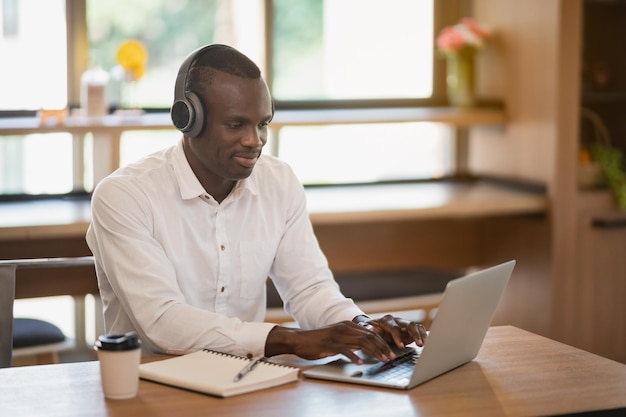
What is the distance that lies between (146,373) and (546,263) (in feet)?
8.29

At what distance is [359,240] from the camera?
4.03 meters

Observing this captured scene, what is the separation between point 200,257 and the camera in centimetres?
213

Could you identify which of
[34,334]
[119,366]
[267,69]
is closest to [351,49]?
[267,69]

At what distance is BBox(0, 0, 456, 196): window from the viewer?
3.64 m

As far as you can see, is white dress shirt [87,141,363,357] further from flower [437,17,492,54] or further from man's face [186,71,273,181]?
flower [437,17,492,54]

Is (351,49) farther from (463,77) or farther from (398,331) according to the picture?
(398,331)

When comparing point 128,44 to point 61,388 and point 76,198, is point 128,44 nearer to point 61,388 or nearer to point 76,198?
point 76,198

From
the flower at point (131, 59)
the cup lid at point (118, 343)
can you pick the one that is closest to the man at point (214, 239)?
the cup lid at point (118, 343)

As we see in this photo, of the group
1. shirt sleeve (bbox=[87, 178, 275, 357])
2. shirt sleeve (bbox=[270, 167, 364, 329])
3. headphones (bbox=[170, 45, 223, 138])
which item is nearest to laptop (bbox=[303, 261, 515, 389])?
shirt sleeve (bbox=[87, 178, 275, 357])

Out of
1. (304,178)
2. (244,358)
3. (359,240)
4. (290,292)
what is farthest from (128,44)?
(244,358)

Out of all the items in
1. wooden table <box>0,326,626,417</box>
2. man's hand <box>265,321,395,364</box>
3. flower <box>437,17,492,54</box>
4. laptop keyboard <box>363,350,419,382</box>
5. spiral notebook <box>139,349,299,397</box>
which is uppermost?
flower <box>437,17,492,54</box>

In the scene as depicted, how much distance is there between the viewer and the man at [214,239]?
1.91 m

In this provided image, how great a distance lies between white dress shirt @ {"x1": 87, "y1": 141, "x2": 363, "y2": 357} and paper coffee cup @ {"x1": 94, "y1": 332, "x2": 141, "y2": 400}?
33 cm

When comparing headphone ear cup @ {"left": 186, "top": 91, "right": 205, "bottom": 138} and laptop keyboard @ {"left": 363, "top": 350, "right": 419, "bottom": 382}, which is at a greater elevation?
headphone ear cup @ {"left": 186, "top": 91, "right": 205, "bottom": 138}
